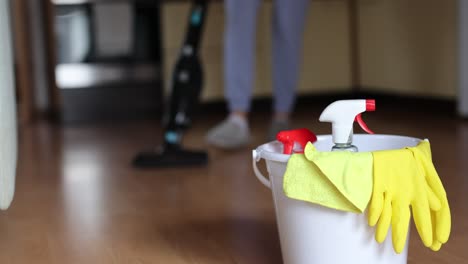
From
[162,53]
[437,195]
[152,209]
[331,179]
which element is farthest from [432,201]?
[162,53]

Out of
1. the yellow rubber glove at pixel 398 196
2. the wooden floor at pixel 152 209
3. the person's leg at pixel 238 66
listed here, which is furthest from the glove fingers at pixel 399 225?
the person's leg at pixel 238 66

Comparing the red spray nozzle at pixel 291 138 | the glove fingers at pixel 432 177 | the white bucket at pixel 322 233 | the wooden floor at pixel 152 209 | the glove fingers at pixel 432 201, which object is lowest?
the wooden floor at pixel 152 209

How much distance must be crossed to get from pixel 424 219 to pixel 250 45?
1544 mm

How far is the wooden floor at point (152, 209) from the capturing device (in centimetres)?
125

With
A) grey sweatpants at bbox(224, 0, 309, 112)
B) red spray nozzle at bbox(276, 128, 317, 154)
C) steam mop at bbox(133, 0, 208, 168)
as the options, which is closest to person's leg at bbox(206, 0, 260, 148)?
grey sweatpants at bbox(224, 0, 309, 112)

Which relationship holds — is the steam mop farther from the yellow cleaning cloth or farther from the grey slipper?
the yellow cleaning cloth

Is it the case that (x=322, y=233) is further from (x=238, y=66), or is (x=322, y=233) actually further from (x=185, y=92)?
(x=238, y=66)

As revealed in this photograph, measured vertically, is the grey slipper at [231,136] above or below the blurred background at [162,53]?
below

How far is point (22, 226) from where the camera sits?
59.2 inches

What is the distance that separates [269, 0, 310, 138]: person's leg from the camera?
2.42 meters

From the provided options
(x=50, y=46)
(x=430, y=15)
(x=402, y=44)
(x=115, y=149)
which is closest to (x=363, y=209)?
(x=115, y=149)

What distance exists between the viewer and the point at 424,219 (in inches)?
36.5

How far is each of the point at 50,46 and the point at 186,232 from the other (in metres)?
2.63

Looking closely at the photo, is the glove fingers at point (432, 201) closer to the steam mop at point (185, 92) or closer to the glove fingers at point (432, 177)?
the glove fingers at point (432, 177)
